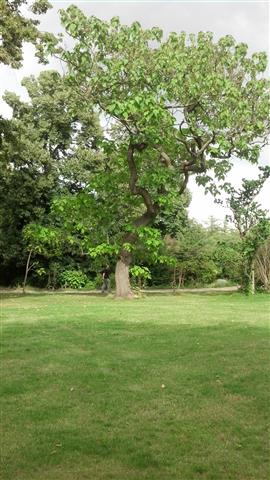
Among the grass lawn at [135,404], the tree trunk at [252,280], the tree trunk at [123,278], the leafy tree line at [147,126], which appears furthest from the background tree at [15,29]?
the tree trunk at [252,280]

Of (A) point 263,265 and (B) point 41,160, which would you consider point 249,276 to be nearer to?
(A) point 263,265

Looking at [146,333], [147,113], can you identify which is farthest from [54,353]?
[147,113]

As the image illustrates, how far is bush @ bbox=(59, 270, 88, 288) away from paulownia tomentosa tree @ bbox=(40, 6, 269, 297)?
930cm

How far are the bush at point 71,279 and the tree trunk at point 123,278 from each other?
9212 mm

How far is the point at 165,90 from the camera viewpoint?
17266 millimetres

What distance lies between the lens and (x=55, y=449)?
4.29 m

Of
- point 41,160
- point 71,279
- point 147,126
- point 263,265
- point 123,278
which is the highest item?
point 41,160

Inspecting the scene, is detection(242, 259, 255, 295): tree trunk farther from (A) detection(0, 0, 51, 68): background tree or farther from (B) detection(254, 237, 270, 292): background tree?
(A) detection(0, 0, 51, 68): background tree

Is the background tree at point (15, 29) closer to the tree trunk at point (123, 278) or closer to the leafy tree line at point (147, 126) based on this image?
the leafy tree line at point (147, 126)

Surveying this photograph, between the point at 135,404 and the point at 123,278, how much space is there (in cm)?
1418

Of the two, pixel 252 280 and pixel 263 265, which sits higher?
pixel 263 265

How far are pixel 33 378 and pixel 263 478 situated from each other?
3467 mm

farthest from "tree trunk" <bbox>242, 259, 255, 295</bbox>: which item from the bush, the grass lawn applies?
the grass lawn

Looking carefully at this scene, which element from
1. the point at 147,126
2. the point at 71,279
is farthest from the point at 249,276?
the point at 71,279
